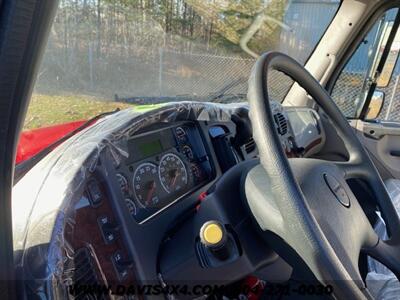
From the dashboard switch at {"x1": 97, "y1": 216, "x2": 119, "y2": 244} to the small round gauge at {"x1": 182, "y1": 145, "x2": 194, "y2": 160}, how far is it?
1.63ft

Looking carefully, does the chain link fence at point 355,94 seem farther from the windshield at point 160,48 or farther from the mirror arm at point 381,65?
the windshield at point 160,48

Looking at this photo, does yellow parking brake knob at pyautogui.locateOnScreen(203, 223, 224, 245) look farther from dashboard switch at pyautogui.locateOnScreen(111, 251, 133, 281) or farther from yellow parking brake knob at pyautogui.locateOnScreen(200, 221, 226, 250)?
dashboard switch at pyautogui.locateOnScreen(111, 251, 133, 281)

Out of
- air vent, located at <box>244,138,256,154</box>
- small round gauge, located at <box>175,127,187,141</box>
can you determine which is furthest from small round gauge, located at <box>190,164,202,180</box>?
air vent, located at <box>244,138,256,154</box>

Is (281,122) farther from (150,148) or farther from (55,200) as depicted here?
(55,200)

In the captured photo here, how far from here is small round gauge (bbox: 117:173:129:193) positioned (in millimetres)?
1118

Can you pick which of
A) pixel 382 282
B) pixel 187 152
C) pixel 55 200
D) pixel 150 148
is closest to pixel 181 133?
pixel 187 152

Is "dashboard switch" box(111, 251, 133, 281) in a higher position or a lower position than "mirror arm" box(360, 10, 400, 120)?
lower

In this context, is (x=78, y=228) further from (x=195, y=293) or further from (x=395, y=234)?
(x=395, y=234)

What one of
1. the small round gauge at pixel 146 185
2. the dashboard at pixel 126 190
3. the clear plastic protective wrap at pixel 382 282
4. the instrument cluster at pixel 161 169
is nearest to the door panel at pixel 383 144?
the clear plastic protective wrap at pixel 382 282

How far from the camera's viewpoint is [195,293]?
1.13m

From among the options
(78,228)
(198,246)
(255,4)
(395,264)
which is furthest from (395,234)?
(255,4)

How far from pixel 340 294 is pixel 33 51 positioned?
72 centimetres

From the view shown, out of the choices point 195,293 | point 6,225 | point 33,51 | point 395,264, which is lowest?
point 195,293

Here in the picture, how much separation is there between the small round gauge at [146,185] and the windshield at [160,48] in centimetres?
29
